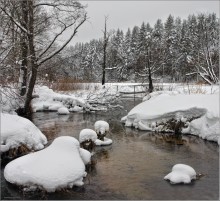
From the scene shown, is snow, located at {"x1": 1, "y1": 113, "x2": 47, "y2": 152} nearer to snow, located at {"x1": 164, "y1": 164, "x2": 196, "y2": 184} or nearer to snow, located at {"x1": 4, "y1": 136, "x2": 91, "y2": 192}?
snow, located at {"x1": 4, "y1": 136, "x2": 91, "y2": 192}

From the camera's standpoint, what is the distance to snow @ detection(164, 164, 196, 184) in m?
8.50

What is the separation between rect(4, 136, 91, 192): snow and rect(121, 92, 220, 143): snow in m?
6.65

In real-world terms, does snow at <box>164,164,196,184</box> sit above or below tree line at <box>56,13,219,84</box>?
below

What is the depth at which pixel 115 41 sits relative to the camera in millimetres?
73000

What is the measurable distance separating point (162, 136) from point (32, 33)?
28.4 feet

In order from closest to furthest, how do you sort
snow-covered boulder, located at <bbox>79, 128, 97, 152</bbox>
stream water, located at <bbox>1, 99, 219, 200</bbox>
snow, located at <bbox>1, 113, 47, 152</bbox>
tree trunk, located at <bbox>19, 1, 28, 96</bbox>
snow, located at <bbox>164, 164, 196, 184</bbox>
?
stream water, located at <bbox>1, 99, 219, 200</bbox> < snow, located at <bbox>164, 164, 196, 184</bbox> < snow, located at <bbox>1, 113, 47, 152</bbox> < snow-covered boulder, located at <bbox>79, 128, 97, 152</bbox> < tree trunk, located at <bbox>19, 1, 28, 96</bbox>

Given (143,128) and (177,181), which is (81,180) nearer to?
(177,181)

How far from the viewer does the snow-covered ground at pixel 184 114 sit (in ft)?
45.3

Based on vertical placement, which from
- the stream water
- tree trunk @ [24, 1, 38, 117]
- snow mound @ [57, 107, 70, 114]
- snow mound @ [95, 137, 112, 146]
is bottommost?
the stream water

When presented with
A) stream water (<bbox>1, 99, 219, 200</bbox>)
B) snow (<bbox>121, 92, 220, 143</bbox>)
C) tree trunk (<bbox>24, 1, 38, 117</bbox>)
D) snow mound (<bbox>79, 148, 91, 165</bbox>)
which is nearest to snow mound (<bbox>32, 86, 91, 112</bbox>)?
tree trunk (<bbox>24, 1, 38, 117</bbox>)

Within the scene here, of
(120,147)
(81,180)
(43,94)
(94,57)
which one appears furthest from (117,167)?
(94,57)

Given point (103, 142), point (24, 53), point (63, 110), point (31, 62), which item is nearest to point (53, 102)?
point (63, 110)

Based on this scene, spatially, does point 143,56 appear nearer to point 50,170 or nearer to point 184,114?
point 184,114

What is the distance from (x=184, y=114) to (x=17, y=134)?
7.56 meters
